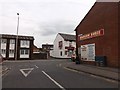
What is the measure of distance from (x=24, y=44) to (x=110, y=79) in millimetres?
44562

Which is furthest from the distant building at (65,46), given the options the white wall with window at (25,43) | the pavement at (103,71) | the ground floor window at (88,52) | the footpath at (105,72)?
the footpath at (105,72)

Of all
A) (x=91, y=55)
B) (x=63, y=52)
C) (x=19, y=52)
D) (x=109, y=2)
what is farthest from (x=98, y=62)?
(x=63, y=52)

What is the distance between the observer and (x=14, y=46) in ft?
178

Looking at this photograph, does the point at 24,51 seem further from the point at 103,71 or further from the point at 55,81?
the point at 55,81

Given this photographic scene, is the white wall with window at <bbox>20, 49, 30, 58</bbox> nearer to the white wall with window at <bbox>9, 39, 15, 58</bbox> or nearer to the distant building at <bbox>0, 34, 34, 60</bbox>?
the distant building at <bbox>0, 34, 34, 60</bbox>

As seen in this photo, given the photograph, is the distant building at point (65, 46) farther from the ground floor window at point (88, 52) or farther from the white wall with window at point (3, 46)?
the ground floor window at point (88, 52)

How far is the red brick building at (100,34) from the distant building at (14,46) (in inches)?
1026

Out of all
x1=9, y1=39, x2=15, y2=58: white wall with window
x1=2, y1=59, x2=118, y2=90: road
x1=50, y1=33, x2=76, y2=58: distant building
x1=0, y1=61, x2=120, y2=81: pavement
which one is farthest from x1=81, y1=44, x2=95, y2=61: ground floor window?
x1=50, y1=33, x2=76, y2=58: distant building

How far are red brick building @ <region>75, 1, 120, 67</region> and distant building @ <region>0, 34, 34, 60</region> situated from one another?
85.5 feet

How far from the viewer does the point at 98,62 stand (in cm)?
2469

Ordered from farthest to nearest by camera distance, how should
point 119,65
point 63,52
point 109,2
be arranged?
1. point 63,52
2. point 109,2
3. point 119,65

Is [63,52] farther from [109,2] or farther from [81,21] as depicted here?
[109,2]

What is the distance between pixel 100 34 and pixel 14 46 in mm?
34299

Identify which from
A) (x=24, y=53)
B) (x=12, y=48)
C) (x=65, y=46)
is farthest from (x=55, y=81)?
(x=65, y=46)
